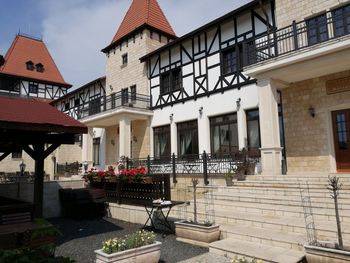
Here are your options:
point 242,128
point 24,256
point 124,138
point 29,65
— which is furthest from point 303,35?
point 29,65

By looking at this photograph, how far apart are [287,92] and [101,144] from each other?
546 inches

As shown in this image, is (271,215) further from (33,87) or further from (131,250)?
(33,87)

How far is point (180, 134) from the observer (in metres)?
15.4

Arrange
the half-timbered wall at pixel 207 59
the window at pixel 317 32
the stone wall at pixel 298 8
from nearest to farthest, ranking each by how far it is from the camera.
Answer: the window at pixel 317 32, the stone wall at pixel 298 8, the half-timbered wall at pixel 207 59

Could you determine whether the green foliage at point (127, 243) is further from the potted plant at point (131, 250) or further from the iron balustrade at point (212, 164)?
the iron balustrade at point (212, 164)

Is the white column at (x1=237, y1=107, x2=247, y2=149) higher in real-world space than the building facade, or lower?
lower

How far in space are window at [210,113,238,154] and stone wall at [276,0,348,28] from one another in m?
4.21

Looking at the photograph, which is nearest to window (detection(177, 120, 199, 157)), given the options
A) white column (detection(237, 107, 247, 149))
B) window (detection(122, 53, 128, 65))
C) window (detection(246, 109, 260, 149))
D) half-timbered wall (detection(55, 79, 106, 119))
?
white column (detection(237, 107, 247, 149))

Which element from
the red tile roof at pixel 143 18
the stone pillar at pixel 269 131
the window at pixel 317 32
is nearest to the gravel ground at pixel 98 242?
the stone pillar at pixel 269 131

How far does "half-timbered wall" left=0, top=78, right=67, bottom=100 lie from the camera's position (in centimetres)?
3117

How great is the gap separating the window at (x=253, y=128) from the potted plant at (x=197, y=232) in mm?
6645

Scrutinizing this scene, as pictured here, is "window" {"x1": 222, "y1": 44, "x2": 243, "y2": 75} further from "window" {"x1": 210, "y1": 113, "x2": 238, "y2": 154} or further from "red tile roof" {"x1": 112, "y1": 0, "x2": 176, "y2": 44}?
"red tile roof" {"x1": 112, "y1": 0, "x2": 176, "y2": 44}

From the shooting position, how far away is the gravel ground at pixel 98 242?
5219mm

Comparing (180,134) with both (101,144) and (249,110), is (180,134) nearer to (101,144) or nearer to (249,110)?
(249,110)
